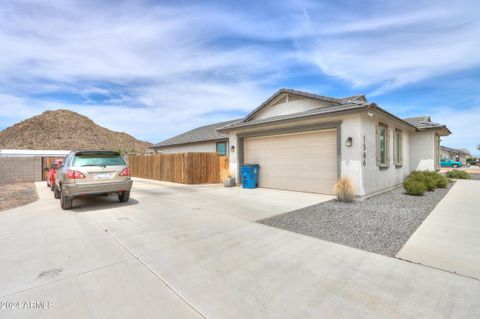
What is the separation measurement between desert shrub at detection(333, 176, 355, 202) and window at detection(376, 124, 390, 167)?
8.01 ft

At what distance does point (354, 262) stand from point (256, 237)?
1.67 metres

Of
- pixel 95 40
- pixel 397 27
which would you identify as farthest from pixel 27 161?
pixel 397 27

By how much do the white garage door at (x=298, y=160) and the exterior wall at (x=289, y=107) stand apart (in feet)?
4.28

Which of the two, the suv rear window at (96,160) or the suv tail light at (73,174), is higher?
the suv rear window at (96,160)

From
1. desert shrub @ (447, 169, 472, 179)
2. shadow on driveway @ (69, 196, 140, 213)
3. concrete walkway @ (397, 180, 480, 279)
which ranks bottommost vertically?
concrete walkway @ (397, 180, 480, 279)

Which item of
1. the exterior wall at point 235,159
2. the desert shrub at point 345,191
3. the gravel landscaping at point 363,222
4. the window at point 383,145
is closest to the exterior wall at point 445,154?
the window at point 383,145

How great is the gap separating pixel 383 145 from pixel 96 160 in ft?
35.4

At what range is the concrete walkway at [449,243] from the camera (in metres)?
3.19

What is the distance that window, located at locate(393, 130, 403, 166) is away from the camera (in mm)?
10773

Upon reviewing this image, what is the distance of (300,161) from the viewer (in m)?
9.54

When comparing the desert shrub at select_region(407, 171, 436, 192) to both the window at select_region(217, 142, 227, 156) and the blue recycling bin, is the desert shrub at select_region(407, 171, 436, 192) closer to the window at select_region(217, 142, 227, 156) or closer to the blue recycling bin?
the blue recycling bin

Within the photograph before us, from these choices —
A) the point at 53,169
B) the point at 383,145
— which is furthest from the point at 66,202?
the point at 383,145

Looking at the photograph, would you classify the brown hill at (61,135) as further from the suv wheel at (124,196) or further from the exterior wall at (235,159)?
the suv wheel at (124,196)

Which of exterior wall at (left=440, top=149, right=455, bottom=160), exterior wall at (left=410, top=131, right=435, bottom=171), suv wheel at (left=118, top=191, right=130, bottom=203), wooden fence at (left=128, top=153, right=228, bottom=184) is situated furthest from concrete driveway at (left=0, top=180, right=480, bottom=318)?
exterior wall at (left=440, top=149, right=455, bottom=160)
